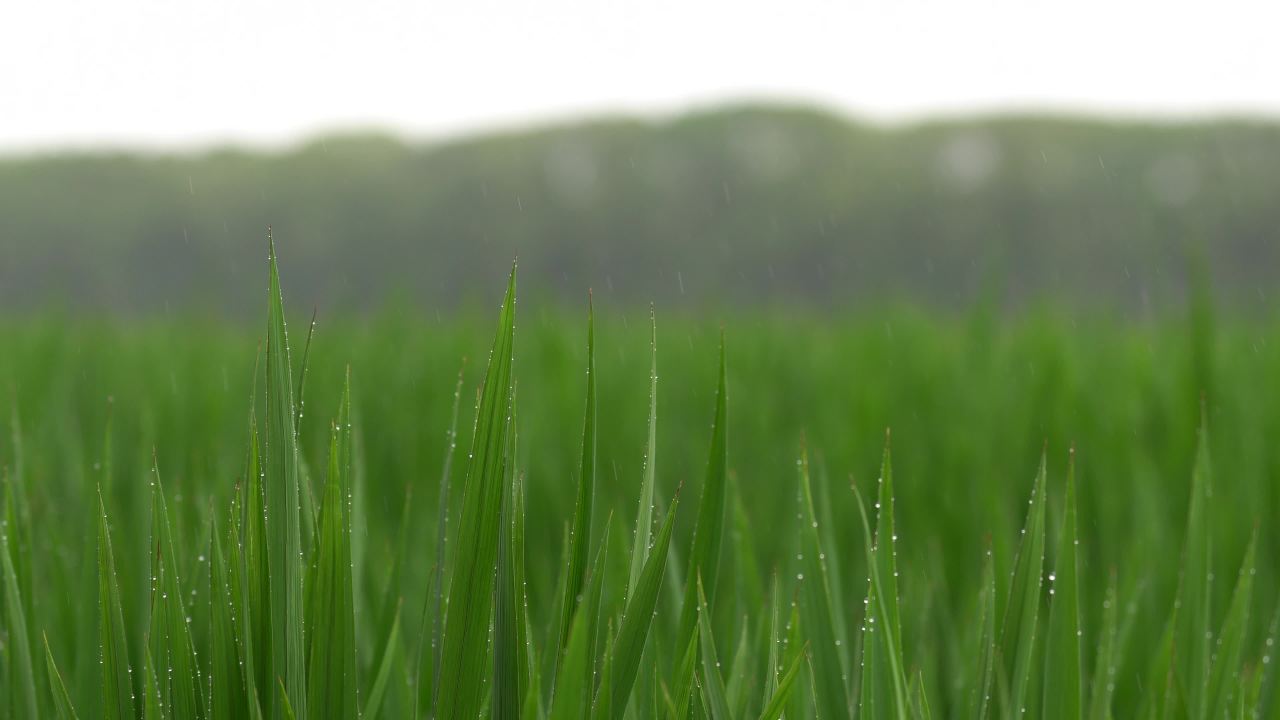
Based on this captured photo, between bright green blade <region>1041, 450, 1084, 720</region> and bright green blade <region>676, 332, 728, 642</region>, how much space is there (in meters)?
0.15

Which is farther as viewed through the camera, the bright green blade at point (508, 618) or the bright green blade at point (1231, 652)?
the bright green blade at point (1231, 652)

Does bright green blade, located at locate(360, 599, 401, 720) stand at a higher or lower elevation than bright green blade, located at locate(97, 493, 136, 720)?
lower

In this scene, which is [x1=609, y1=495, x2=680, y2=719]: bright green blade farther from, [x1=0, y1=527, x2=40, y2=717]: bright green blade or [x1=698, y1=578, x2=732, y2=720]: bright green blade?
[x1=0, y1=527, x2=40, y2=717]: bright green blade

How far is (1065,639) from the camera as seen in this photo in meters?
0.45

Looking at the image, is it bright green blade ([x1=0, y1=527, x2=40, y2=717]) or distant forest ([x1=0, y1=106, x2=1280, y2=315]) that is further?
distant forest ([x1=0, y1=106, x2=1280, y2=315])

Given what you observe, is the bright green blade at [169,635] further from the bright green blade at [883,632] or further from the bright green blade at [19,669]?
the bright green blade at [883,632]

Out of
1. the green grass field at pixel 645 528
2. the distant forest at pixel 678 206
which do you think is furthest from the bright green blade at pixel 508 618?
the distant forest at pixel 678 206

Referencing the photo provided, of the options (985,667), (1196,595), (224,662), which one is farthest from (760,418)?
(224,662)

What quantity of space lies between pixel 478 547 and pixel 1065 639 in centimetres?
27

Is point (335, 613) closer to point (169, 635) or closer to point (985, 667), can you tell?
point (169, 635)

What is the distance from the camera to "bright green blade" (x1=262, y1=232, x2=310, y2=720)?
344 mm

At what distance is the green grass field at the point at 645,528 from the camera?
380mm

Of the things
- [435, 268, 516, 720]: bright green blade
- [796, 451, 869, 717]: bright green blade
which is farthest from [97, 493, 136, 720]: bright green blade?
[796, 451, 869, 717]: bright green blade

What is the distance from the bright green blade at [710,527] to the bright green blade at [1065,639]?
0.50ft
